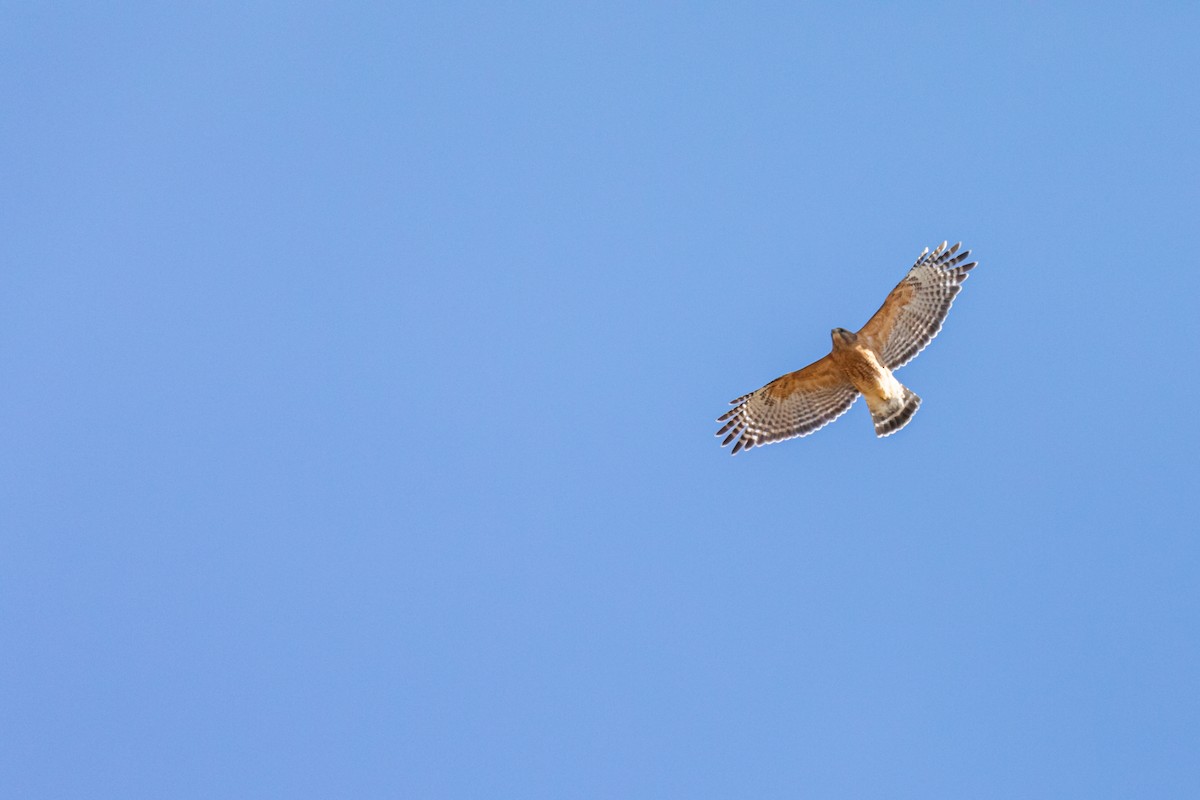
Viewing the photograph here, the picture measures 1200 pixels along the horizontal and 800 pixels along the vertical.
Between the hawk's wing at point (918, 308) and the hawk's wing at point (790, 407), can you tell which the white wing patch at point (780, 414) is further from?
the hawk's wing at point (918, 308)

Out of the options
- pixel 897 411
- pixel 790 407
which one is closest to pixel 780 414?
pixel 790 407

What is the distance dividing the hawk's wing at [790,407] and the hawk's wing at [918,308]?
26.4 inches

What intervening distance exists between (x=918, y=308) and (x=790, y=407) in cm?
194

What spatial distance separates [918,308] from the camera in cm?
1759

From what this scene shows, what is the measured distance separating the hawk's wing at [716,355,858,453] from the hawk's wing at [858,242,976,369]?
2.20 feet

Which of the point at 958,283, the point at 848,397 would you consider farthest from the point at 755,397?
the point at 958,283

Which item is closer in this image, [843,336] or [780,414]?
[843,336]

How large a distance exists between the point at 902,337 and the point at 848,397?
956 millimetres

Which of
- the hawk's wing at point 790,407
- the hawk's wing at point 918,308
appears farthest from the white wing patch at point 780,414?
the hawk's wing at point 918,308

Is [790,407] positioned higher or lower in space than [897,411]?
higher

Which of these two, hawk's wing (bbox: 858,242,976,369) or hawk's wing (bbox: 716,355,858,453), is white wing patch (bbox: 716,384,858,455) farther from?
hawk's wing (bbox: 858,242,976,369)

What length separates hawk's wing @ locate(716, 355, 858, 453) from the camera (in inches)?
708

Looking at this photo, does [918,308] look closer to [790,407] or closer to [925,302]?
[925,302]

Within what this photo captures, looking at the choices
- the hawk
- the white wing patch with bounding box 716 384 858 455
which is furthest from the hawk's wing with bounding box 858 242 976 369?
the white wing patch with bounding box 716 384 858 455
